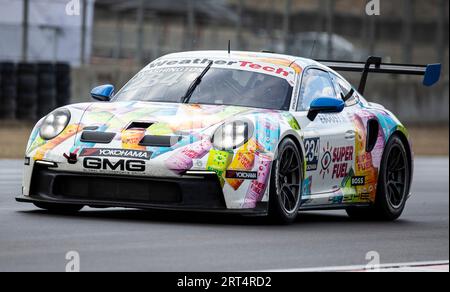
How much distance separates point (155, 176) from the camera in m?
9.68

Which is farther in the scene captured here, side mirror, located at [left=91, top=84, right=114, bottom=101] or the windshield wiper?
side mirror, located at [left=91, top=84, right=114, bottom=101]

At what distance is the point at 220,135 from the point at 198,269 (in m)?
2.65

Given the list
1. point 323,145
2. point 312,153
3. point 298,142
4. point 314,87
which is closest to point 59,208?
point 298,142

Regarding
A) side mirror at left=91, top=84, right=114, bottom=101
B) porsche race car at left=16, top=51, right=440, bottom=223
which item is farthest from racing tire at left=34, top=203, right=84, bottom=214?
side mirror at left=91, top=84, right=114, bottom=101

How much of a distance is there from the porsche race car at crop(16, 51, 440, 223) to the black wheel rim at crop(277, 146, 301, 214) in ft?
0.03

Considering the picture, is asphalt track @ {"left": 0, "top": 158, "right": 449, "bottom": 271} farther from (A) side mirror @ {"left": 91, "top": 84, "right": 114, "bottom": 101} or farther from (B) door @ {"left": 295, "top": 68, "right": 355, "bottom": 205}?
(A) side mirror @ {"left": 91, "top": 84, "right": 114, "bottom": 101}

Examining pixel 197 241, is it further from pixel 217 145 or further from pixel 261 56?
pixel 261 56

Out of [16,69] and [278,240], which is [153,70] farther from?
[16,69]

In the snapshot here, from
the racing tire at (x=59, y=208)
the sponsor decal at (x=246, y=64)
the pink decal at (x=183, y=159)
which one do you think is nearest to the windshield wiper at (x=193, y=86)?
the sponsor decal at (x=246, y=64)

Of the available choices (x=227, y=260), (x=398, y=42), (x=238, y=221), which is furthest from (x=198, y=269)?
(x=398, y=42)

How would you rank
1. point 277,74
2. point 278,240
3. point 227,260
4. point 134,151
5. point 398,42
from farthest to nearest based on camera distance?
point 398,42 → point 277,74 → point 134,151 → point 278,240 → point 227,260

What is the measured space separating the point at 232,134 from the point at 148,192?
73 cm

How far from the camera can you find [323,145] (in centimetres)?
1084

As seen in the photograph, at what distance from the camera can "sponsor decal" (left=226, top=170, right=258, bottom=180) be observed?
9.70 m
